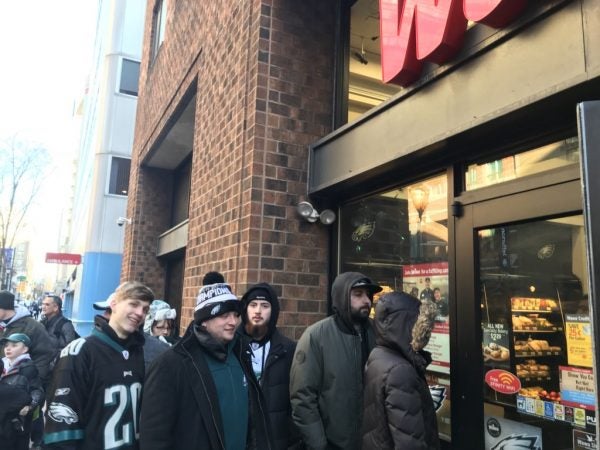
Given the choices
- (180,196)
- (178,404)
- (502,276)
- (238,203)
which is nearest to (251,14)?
(238,203)

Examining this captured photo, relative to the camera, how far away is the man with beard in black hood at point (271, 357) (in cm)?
319

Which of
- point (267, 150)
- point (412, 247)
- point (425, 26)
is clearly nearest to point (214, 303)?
point (412, 247)

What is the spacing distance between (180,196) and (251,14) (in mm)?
5494

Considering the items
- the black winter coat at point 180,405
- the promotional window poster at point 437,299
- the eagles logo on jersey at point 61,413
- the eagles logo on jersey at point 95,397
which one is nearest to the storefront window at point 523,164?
the promotional window poster at point 437,299

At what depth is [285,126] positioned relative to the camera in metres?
4.80

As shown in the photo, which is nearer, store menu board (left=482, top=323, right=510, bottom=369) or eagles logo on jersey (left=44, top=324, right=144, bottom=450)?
eagles logo on jersey (left=44, top=324, right=144, bottom=450)

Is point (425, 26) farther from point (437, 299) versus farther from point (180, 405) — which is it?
point (180, 405)

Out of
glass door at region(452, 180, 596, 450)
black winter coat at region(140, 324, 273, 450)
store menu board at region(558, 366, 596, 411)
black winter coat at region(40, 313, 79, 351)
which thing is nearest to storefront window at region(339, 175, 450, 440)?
glass door at region(452, 180, 596, 450)

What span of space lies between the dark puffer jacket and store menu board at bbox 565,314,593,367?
774 mm

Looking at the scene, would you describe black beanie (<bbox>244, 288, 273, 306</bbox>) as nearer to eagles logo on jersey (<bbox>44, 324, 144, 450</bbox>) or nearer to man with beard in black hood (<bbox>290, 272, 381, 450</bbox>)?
man with beard in black hood (<bbox>290, 272, 381, 450</bbox>)

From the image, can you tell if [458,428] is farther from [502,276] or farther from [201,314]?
[201,314]

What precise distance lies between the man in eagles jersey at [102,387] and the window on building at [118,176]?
17.4 m

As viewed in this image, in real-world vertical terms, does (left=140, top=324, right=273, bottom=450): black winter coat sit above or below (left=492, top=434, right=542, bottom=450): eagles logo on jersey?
above

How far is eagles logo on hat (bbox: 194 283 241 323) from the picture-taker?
2.42 m
